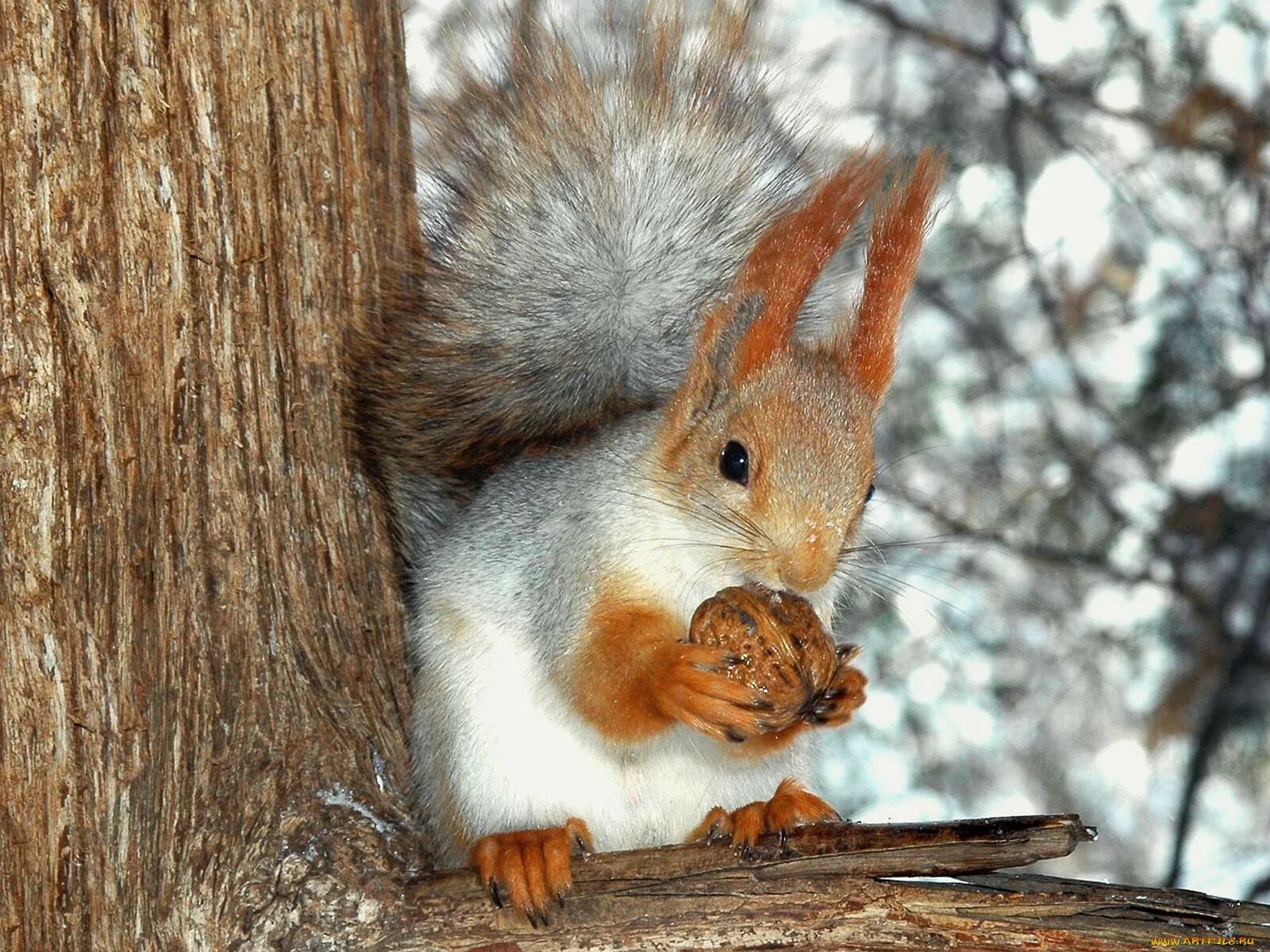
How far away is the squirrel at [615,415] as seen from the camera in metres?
1.37

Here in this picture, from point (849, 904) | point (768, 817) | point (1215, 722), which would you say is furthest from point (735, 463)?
point (1215, 722)

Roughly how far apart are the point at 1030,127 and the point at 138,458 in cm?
208

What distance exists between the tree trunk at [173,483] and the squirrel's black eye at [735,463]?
374 mm

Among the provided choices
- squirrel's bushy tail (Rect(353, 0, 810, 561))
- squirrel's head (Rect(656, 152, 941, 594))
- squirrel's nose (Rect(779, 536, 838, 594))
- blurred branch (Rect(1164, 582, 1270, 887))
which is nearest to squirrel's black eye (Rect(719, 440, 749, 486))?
squirrel's head (Rect(656, 152, 941, 594))

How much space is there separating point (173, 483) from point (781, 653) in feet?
1.78

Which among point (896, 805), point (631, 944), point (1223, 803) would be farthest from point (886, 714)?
point (631, 944)

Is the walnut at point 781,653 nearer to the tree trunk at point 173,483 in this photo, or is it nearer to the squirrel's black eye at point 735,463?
the squirrel's black eye at point 735,463

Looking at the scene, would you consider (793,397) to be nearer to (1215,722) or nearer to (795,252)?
(795,252)

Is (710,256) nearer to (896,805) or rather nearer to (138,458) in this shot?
(138,458)

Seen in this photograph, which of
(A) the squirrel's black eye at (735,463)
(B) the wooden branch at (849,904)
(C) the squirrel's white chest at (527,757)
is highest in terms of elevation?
(A) the squirrel's black eye at (735,463)

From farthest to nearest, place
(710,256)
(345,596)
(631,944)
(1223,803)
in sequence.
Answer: (1223,803) < (710,256) < (345,596) < (631,944)

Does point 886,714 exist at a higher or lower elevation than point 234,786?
higher

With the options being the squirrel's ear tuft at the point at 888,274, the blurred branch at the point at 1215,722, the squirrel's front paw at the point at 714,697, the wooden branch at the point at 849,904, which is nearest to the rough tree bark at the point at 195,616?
the wooden branch at the point at 849,904

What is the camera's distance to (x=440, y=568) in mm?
1495
